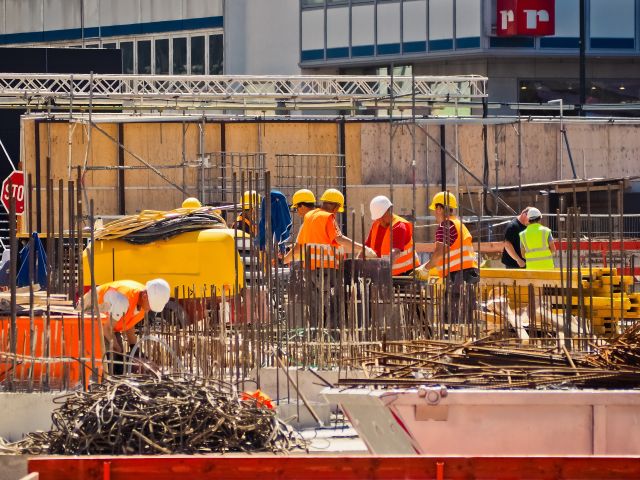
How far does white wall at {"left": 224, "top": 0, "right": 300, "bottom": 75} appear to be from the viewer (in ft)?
155

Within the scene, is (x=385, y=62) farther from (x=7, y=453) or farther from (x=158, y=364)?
(x=7, y=453)

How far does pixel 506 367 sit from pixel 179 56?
4360 cm

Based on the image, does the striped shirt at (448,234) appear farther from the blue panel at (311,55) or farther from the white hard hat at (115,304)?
the blue panel at (311,55)

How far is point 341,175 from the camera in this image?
92.2 feet

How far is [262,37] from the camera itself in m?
47.8

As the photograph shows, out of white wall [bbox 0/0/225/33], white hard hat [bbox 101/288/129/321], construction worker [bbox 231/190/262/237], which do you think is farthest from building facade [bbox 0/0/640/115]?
white hard hat [bbox 101/288/129/321]

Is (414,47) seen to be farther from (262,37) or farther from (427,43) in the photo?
(262,37)

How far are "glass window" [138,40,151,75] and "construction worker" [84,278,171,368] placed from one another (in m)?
40.0

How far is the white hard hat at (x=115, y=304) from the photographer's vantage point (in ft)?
40.5

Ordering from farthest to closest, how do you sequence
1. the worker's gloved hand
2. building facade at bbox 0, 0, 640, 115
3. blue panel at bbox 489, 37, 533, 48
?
building facade at bbox 0, 0, 640, 115 < blue panel at bbox 489, 37, 533, 48 < the worker's gloved hand

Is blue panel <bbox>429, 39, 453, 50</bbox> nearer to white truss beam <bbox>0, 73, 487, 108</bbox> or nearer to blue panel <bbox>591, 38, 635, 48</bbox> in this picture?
blue panel <bbox>591, 38, 635, 48</bbox>

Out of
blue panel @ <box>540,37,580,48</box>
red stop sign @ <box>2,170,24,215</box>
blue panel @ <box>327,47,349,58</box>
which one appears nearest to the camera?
red stop sign @ <box>2,170,24,215</box>

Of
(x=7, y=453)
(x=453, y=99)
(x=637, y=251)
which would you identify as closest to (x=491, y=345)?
(x=7, y=453)

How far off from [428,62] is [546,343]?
1262 inches
